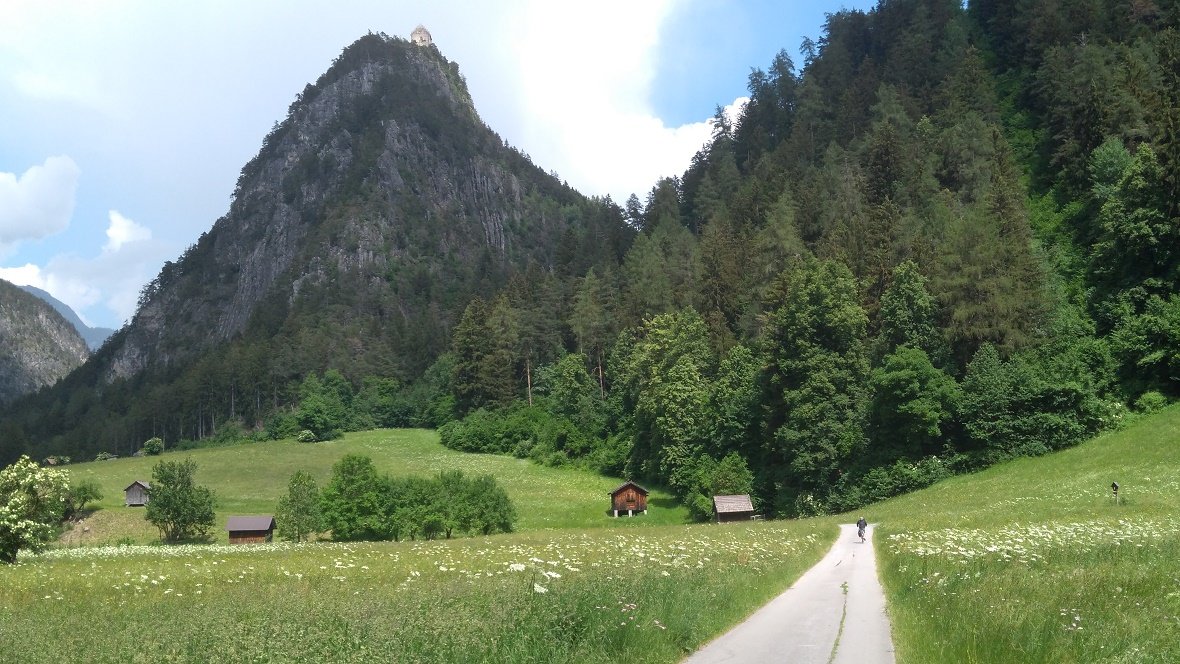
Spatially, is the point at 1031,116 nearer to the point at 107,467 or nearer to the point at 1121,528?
the point at 1121,528

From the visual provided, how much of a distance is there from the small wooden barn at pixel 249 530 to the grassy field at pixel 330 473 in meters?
4.74

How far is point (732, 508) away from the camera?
2266 inches

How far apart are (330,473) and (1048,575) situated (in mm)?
89939

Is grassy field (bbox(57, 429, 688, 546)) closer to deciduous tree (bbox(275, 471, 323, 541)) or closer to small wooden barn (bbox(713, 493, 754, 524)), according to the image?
small wooden barn (bbox(713, 493, 754, 524))

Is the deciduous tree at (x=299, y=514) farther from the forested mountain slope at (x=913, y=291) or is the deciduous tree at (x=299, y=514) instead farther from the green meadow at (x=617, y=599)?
the green meadow at (x=617, y=599)

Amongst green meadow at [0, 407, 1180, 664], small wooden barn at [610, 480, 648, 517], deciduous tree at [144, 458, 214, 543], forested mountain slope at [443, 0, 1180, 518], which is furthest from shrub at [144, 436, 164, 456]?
green meadow at [0, 407, 1180, 664]

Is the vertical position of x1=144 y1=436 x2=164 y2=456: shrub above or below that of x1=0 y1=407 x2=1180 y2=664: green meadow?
above

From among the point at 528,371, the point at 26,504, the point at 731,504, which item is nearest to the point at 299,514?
the point at 26,504

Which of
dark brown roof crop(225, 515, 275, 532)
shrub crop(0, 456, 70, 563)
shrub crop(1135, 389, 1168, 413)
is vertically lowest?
dark brown roof crop(225, 515, 275, 532)

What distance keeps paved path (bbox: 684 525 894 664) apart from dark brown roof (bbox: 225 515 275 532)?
53.4 meters

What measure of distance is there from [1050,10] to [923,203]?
1644 inches

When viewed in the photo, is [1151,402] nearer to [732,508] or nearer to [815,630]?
[732,508]

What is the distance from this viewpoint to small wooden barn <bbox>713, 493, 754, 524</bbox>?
57.4 metres

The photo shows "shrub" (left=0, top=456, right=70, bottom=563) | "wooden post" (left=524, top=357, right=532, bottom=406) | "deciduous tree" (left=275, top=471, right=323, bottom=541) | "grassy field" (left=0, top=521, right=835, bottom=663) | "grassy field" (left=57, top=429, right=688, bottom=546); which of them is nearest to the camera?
"grassy field" (left=0, top=521, right=835, bottom=663)
